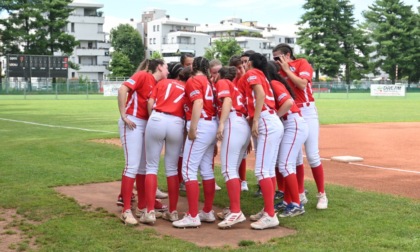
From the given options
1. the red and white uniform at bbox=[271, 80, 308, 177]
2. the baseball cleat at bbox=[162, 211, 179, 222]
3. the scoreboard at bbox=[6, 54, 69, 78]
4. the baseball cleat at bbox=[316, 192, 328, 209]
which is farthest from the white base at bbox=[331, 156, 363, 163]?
the scoreboard at bbox=[6, 54, 69, 78]

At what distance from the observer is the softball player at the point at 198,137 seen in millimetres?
6250

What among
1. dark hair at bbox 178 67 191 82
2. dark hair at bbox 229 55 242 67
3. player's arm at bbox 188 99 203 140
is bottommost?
player's arm at bbox 188 99 203 140

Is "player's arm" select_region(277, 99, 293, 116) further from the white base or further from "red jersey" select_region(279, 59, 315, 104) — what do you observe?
the white base

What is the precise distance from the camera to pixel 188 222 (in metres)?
6.39

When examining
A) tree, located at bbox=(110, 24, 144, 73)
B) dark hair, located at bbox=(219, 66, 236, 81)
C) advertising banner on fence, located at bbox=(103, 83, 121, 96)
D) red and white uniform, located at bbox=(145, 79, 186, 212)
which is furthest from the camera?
tree, located at bbox=(110, 24, 144, 73)

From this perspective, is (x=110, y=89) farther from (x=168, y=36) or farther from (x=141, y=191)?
(x=168, y=36)

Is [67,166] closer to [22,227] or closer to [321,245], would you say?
[22,227]

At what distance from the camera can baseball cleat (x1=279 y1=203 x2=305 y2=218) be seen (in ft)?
22.3

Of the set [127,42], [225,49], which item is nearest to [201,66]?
[225,49]

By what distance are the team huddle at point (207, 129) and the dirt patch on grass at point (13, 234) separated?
116cm

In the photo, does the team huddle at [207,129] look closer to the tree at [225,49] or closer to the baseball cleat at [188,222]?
the baseball cleat at [188,222]

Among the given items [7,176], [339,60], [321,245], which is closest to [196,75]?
[321,245]

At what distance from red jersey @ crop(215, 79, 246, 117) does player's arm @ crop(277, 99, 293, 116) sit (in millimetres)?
448

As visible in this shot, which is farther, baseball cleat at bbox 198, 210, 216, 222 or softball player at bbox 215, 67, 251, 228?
baseball cleat at bbox 198, 210, 216, 222
